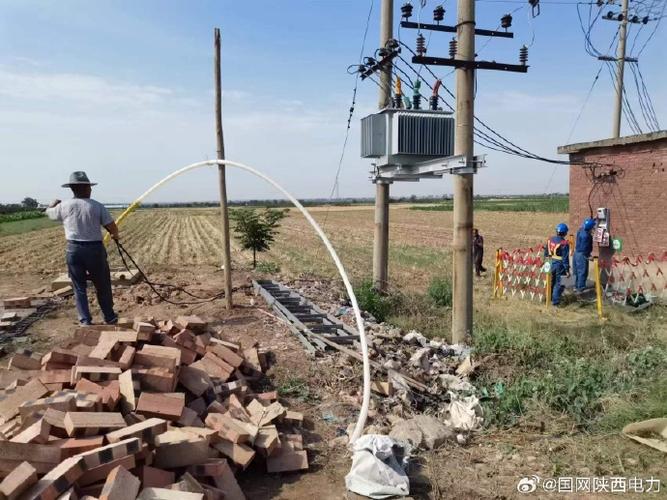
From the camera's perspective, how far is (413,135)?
26.6ft

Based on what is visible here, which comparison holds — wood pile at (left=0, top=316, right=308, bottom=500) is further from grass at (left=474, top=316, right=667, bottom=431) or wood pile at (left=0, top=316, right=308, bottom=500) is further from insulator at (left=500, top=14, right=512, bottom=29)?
insulator at (left=500, top=14, right=512, bottom=29)

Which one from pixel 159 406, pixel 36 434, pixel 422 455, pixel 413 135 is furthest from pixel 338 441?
pixel 413 135

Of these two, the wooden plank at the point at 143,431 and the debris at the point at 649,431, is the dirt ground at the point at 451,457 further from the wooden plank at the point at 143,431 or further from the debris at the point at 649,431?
the wooden plank at the point at 143,431

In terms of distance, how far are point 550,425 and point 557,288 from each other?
23.2 feet

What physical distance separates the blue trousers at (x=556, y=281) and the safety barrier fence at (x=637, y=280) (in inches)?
51.0

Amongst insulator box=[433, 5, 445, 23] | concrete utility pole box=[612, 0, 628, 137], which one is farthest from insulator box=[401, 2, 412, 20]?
concrete utility pole box=[612, 0, 628, 137]

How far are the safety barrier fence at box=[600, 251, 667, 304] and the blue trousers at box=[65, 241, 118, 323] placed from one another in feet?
33.9

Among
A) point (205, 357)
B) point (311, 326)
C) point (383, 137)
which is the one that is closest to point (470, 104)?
point (383, 137)

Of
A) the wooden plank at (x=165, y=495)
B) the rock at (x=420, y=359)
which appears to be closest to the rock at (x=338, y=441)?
the wooden plank at (x=165, y=495)

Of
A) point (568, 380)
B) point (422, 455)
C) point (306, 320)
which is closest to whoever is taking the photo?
point (422, 455)

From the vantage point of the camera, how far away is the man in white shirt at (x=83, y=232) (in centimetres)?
696

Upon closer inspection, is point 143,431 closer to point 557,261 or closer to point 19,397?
point 19,397

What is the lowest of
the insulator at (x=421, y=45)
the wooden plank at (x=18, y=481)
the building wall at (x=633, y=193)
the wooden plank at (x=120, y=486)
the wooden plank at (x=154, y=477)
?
the wooden plank at (x=154, y=477)

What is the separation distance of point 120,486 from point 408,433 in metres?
2.48
